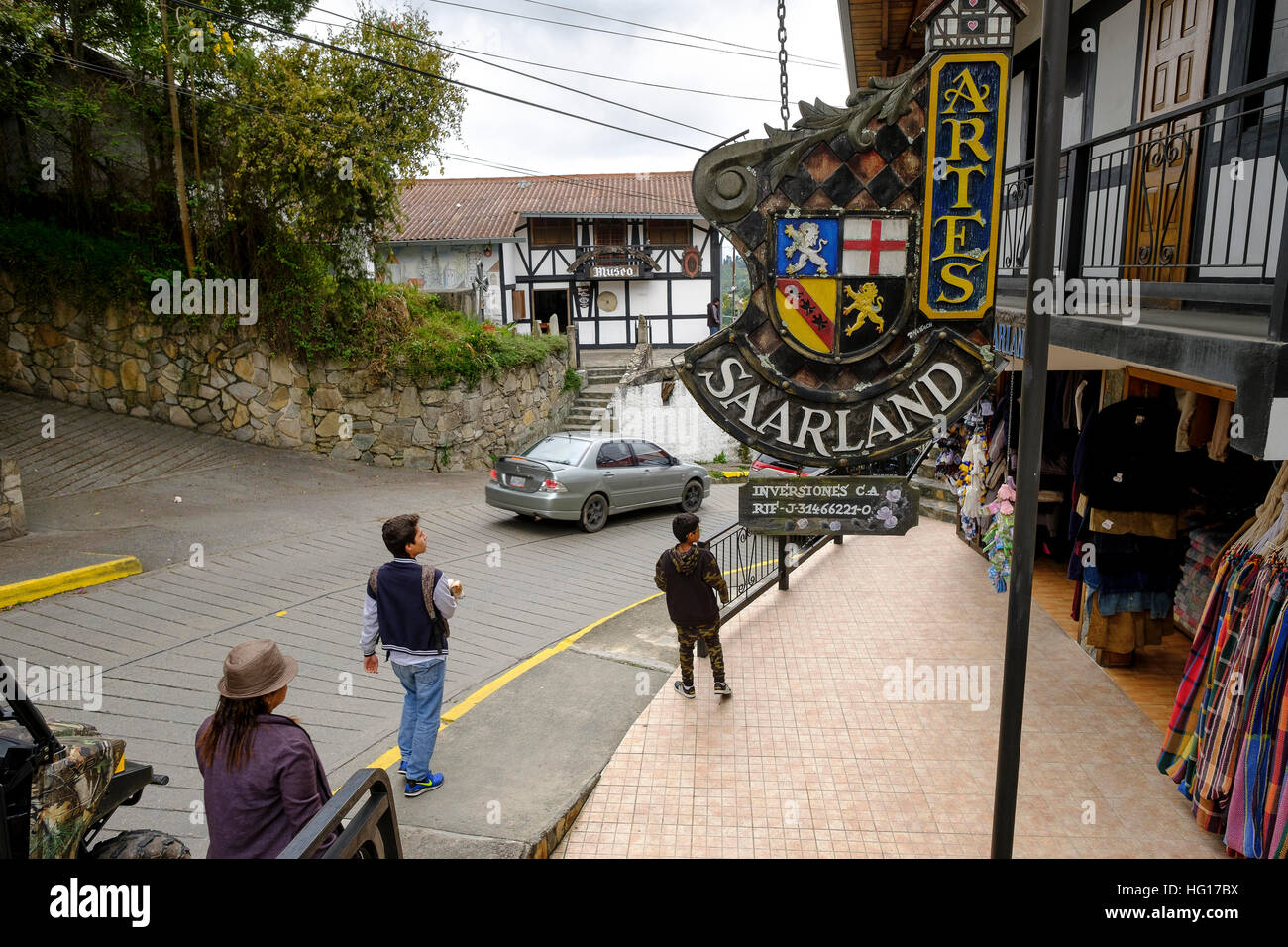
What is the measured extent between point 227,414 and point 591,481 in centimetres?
779

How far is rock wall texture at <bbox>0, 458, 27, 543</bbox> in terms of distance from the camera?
970cm

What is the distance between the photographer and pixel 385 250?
17.3m

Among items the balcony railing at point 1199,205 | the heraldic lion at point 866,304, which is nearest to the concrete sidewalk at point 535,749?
the heraldic lion at point 866,304

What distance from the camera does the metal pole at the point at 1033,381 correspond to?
3035mm

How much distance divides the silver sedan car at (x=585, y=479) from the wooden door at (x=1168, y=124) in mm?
8030

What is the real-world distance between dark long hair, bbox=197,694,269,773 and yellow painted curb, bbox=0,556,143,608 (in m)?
6.27

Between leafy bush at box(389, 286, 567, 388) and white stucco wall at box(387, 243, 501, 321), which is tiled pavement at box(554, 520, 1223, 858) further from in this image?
white stucco wall at box(387, 243, 501, 321)

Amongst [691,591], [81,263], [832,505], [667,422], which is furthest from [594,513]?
[667,422]

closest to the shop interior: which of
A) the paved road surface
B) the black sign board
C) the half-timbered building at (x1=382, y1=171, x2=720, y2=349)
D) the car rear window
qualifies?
the black sign board

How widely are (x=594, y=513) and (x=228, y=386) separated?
7.92 metres

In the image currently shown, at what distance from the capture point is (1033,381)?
125 inches

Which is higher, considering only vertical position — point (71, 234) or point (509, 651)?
point (71, 234)
